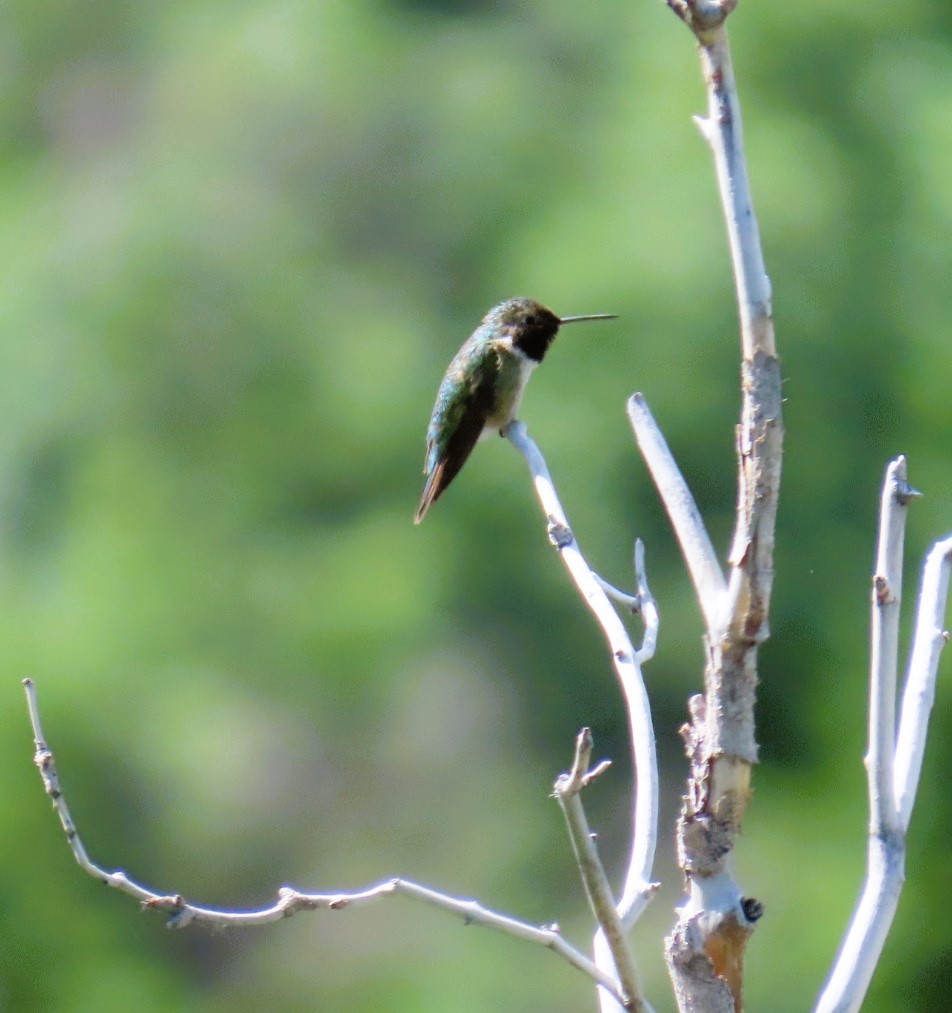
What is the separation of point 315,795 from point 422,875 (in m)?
0.60

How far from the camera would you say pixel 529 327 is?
366 cm

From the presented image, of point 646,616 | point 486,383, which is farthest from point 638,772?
point 486,383

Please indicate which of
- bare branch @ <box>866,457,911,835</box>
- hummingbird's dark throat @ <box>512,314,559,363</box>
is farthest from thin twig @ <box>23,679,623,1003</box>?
hummingbird's dark throat @ <box>512,314,559,363</box>

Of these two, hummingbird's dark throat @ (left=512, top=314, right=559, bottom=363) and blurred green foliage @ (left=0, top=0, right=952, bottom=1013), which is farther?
blurred green foliage @ (left=0, top=0, right=952, bottom=1013)

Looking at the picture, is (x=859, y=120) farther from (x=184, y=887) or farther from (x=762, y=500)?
(x=762, y=500)

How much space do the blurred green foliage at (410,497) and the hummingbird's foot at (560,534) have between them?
3.24 metres

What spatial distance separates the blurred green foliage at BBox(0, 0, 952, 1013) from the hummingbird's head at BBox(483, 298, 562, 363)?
1.95 metres

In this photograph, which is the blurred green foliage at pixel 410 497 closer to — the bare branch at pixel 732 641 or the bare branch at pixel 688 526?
the bare branch at pixel 688 526

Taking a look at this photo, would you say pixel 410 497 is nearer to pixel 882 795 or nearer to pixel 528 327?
pixel 528 327

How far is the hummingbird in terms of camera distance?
3.57m

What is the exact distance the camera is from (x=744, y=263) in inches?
54.5

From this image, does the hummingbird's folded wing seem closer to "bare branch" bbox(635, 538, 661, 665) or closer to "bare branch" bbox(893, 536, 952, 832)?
"bare branch" bbox(635, 538, 661, 665)

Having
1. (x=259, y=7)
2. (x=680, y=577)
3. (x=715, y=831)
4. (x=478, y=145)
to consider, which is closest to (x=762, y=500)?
(x=715, y=831)

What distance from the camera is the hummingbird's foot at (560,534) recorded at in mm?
1854
